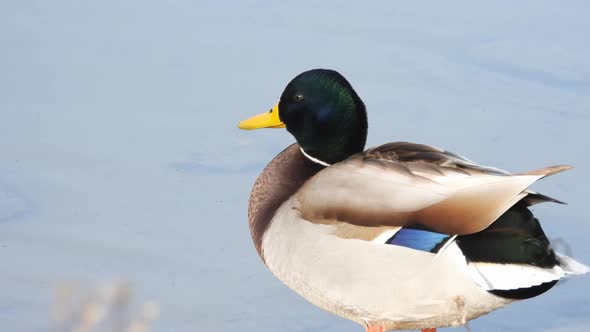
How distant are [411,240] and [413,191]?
161mm

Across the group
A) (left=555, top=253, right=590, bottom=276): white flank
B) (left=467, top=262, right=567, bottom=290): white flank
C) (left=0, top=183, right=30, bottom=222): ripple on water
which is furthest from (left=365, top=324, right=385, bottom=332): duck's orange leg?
(left=0, top=183, right=30, bottom=222): ripple on water

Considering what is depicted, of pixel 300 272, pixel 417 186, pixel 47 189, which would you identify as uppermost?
pixel 417 186

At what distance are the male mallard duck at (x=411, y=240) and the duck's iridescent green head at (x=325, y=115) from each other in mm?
192

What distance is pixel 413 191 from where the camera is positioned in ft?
12.8

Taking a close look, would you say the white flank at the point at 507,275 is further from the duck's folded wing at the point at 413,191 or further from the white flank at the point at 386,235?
the white flank at the point at 386,235

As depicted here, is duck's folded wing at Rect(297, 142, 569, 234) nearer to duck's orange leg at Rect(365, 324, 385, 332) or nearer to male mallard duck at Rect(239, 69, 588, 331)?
male mallard duck at Rect(239, 69, 588, 331)

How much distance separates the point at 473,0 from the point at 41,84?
281cm

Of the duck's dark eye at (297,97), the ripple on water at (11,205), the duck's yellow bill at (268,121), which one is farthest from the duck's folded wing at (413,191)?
the ripple on water at (11,205)

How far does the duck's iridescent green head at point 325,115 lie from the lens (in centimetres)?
434

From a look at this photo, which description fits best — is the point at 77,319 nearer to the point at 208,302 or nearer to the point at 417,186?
the point at 417,186

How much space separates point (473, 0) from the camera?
313 inches

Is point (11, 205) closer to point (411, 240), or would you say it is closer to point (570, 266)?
point (411, 240)

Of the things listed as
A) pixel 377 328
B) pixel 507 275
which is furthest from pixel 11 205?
pixel 507 275

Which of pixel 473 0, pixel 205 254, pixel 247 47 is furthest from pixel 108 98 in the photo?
pixel 473 0
